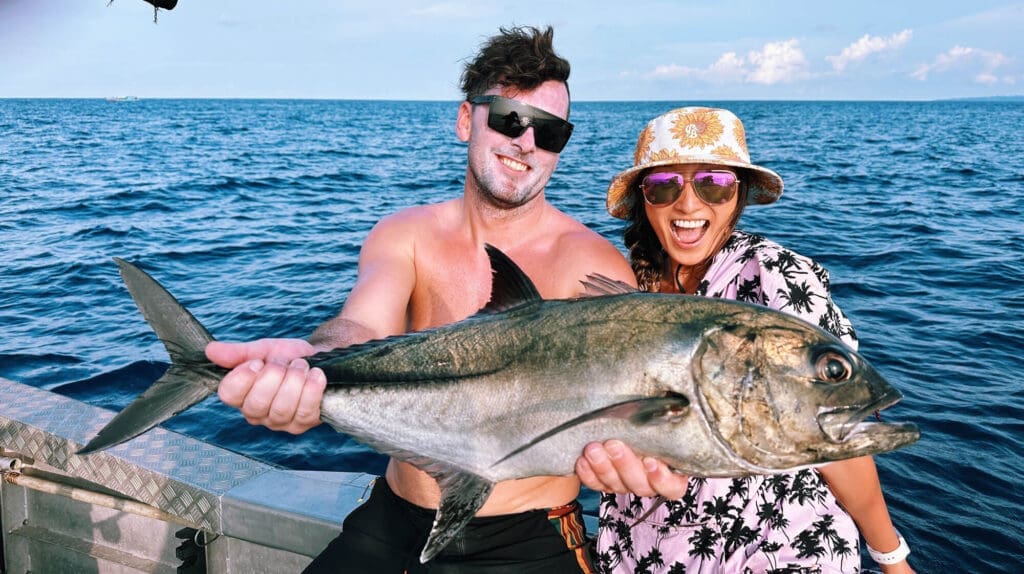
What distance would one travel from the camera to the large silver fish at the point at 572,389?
227cm

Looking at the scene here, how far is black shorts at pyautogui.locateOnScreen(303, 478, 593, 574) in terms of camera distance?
334cm

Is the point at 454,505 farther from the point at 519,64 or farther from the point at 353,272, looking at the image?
the point at 353,272

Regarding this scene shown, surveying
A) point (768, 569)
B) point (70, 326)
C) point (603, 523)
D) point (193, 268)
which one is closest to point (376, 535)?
point (603, 523)

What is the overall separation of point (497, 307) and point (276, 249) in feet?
48.1

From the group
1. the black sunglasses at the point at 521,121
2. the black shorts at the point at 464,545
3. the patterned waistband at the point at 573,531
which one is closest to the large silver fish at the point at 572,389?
the black shorts at the point at 464,545

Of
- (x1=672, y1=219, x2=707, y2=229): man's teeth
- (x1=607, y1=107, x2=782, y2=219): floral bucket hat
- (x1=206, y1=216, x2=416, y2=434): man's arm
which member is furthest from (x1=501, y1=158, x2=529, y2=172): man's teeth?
(x1=206, y1=216, x2=416, y2=434): man's arm

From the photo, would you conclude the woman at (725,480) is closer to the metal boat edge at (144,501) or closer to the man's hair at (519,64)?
the man's hair at (519,64)

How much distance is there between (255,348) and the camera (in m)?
2.76

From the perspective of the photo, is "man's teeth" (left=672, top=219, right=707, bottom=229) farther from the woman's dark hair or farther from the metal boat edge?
the metal boat edge

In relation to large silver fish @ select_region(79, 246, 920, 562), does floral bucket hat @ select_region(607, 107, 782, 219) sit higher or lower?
higher

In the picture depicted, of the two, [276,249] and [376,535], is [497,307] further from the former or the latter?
[276,249]

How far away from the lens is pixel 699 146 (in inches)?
139

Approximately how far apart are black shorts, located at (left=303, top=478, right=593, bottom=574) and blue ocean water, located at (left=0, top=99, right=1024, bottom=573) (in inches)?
165

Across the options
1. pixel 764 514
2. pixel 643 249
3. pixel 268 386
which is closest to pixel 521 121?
pixel 643 249
